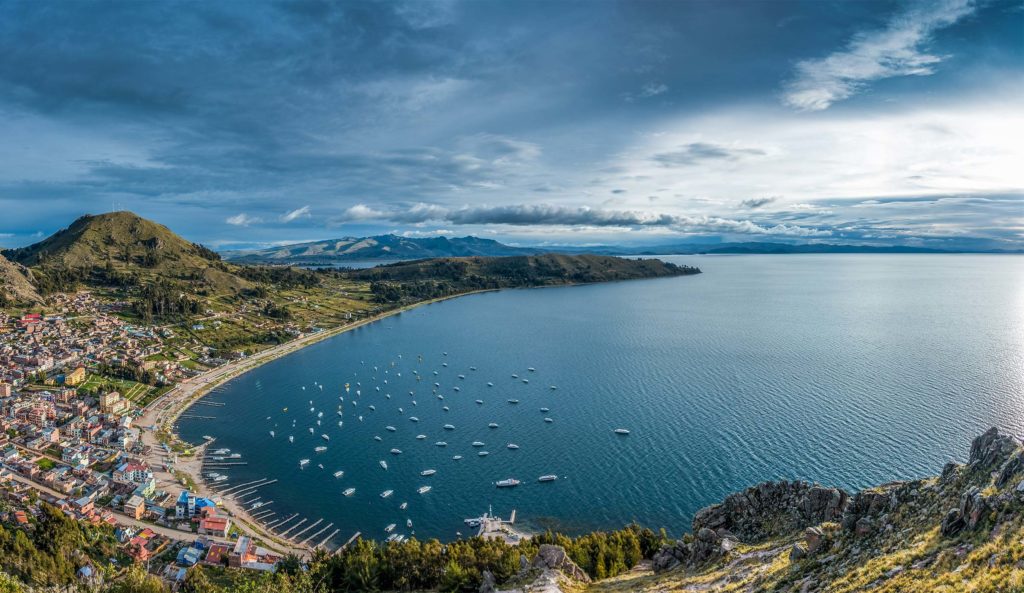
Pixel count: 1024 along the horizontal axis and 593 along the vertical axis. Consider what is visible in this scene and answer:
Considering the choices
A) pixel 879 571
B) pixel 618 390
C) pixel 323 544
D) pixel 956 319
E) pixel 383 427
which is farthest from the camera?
pixel 956 319

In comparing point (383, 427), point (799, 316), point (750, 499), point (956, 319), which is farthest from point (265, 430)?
point (956, 319)

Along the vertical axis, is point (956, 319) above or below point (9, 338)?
below

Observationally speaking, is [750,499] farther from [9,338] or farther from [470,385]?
[9,338]

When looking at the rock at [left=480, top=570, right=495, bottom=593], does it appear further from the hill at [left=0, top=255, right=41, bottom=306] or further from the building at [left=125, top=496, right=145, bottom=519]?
the hill at [left=0, top=255, right=41, bottom=306]

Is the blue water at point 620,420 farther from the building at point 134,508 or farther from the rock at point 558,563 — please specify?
the rock at point 558,563

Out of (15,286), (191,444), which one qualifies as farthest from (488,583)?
(15,286)

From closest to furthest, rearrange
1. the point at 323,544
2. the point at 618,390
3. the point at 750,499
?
1. the point at 750,499
2. the point at 323,544
3. the point at 618,390
